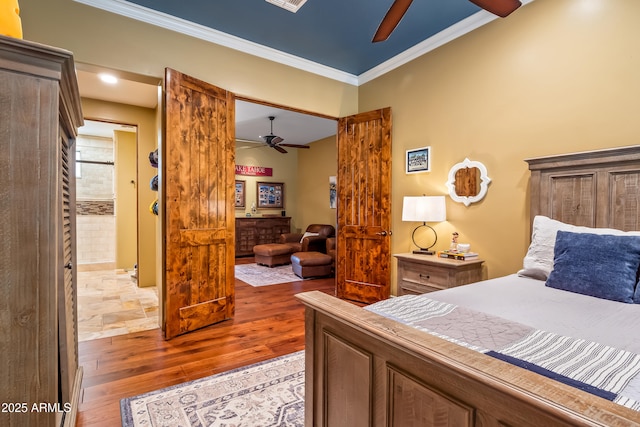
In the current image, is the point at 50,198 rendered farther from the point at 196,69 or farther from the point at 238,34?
the point at 238,34

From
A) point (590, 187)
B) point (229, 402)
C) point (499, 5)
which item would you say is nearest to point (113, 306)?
point (229, 402)

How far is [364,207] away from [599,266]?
262cm

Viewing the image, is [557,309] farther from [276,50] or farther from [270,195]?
[270,195]

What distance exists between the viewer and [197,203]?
10.2ft

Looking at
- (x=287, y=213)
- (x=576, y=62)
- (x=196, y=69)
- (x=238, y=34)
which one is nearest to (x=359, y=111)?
(x=238, y=34)

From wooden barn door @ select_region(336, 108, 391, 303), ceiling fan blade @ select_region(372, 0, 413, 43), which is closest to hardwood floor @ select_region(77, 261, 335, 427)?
wooden barn door @ select_region(336, 108, 391, 303)

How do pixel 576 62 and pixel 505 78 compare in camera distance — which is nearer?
pixel 576 62

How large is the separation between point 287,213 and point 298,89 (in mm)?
5235

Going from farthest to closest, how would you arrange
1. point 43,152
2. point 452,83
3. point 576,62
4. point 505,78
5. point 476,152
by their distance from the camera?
point 452,83, point 476,152, point 505,78, point 576,62, point 43,152

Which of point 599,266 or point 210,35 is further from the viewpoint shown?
point 210,35

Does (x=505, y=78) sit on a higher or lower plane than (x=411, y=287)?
higher

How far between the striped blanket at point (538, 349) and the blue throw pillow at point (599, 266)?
0.81 metres

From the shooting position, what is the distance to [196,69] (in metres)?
3.23

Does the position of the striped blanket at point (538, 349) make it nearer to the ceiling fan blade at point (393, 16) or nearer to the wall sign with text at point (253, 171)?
the ceiling fan blade at point (393, 16)
